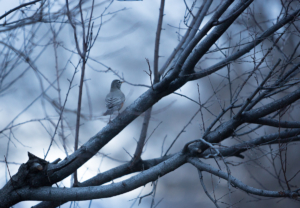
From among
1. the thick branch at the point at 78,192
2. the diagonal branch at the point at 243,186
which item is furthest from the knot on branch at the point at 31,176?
the diagonal branch at the point at 243,186

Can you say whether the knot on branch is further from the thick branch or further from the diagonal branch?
the diagonal branch

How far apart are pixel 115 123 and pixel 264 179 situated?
500cm

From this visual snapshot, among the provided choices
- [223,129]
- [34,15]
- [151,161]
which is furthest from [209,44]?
[34,15]

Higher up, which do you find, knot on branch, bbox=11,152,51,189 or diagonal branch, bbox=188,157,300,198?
knot on branch, bbox=11,152,51,189

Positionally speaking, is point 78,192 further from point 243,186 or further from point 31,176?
point 243,186

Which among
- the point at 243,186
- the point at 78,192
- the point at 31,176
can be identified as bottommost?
the point at 243,186

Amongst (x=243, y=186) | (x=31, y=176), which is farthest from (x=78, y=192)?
(x=243, y=186)

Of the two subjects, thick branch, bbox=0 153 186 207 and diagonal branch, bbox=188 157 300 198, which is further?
thick branch, bbox=0 153 186 207

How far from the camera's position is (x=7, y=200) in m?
1.88

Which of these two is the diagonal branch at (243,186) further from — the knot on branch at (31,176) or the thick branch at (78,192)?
the knot on branch at (31,176)

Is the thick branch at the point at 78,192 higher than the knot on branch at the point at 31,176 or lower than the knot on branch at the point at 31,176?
lower

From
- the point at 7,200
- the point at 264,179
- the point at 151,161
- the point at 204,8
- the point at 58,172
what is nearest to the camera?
the point at 7,200

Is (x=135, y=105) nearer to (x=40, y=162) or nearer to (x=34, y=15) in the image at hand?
(x=40, y=162)

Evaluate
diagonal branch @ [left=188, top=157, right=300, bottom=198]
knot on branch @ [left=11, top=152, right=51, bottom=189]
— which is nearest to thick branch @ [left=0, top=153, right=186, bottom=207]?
knot on branch @ [left=11, top=152, right=51, bottom=189]
